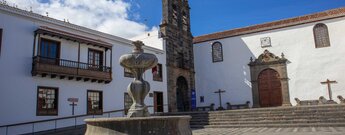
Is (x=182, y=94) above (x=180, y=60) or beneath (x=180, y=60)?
beneath

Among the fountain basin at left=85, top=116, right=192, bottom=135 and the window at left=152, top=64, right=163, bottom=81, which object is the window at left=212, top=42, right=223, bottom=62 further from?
the fountain basin at left=85, top=116, right=192, bottom=135

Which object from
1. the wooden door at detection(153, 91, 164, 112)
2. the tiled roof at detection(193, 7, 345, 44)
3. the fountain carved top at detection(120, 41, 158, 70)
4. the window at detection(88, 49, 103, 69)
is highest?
the tiled roof at detection(193, 7, 345, 44)

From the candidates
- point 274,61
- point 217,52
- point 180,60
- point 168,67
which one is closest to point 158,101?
point 168,67

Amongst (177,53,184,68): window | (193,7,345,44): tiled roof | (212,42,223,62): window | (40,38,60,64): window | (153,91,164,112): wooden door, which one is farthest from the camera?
(212,42,223,62): window

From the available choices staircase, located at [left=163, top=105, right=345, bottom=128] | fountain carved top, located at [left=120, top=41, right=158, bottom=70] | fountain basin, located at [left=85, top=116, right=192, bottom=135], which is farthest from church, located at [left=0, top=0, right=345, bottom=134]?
fountain basin, located at [left=85, top=116, right=192, bottom=135]

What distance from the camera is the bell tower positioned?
19.0 meters

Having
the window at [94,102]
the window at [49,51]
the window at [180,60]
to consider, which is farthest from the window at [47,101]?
the window at [180,60]

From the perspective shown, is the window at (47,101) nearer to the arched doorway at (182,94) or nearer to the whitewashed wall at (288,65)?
the arched doorway at (182,94)

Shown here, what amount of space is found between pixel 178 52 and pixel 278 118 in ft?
31.3

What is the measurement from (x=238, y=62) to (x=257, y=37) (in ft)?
6.91

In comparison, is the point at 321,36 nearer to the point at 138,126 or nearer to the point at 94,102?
the point at 94,102

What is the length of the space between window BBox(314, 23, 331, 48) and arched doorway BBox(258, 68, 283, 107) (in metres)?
3.06

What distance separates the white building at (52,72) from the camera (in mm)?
11289

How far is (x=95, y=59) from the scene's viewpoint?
14789mm
